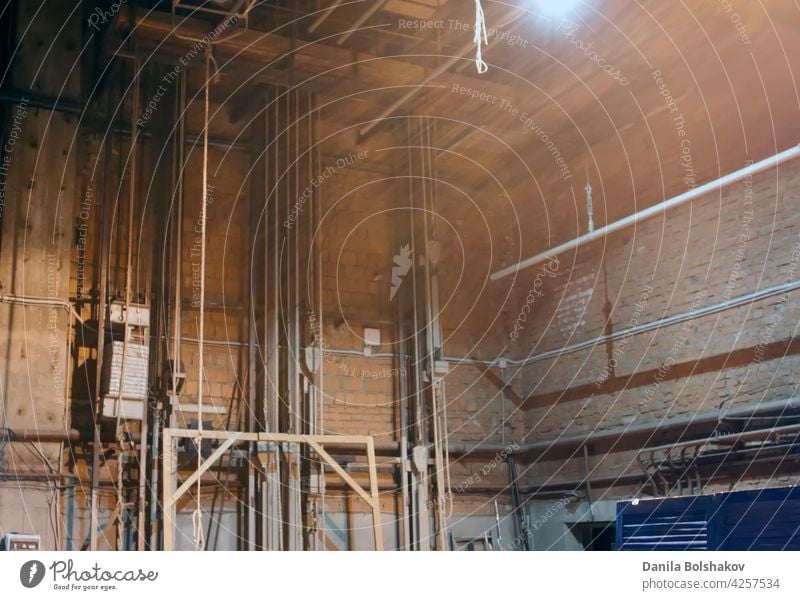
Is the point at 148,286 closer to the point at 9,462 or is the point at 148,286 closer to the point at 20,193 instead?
the point at 20,193

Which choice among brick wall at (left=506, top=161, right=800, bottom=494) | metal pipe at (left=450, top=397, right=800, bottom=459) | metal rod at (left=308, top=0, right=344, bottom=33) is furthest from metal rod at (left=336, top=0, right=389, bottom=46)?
metal pipe at (left=450, top=397, right=800, bottom=459)

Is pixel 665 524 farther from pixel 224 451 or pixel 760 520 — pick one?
pixel 224 451

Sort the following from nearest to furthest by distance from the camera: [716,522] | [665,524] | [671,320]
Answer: [716,522], [665,524], [671,320]

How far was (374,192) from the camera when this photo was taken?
6688 mm

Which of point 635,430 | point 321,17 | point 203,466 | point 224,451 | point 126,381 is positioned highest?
point 321,17

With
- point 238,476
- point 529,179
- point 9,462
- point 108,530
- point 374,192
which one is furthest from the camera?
point 529,179

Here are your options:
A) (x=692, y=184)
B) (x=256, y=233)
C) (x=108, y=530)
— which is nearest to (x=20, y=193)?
(x=256, y=233)

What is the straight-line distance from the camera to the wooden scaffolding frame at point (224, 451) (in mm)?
5328

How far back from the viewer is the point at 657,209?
6469 mm

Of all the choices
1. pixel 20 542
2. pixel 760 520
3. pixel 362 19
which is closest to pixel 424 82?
pixel 362 19

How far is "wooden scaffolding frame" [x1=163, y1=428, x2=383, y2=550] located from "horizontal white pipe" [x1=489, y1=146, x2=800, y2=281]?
2.00 metres

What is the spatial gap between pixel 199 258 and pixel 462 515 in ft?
8.15

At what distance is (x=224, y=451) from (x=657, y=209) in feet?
10.1

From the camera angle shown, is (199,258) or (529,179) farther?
(529,179)
